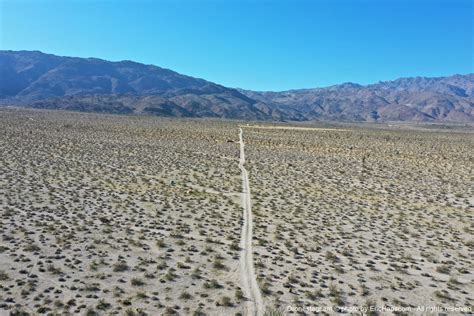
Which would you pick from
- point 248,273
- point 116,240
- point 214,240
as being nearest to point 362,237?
point 214,240

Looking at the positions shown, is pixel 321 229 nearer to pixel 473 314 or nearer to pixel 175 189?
pixel 473 314

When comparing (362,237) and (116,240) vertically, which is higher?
(362,237)

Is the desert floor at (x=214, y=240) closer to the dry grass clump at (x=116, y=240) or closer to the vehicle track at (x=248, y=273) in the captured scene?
the dry grass clump at (x=116, y=240)

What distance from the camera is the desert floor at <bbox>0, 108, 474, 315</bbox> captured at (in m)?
9.39

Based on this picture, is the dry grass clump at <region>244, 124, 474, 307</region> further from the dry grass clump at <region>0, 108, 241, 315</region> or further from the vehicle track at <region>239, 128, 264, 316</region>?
the dry grass clump at <region>0, 108, 241, 315</region>

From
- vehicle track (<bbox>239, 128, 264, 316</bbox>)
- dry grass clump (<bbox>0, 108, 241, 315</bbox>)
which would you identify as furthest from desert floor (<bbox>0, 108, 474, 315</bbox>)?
vehicle track (<bbox>239, 128, 264, 316</bbox>)

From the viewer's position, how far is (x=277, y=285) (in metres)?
10.0

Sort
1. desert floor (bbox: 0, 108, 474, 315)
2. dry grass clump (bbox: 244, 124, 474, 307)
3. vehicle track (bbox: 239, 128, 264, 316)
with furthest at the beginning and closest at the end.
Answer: dry grass clump (bbox: 244, 124, 474, 307) < desert floor (bbox: 0, 108, 474, 315) < vehicle track (bbox: 239, 128, 264, 316)

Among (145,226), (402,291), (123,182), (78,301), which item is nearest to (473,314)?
(402,291)

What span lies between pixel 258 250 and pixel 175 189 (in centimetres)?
968

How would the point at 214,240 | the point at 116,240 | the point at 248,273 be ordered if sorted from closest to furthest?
1. the point at 248,273
2. the point at 116,240
3. the point at 214,240

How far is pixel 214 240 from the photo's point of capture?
13.4 meters

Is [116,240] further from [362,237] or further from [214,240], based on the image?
[362,237]

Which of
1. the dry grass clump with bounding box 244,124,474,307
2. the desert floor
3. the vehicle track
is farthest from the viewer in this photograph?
the dry grass clump with bounding box 244,124,474,307
